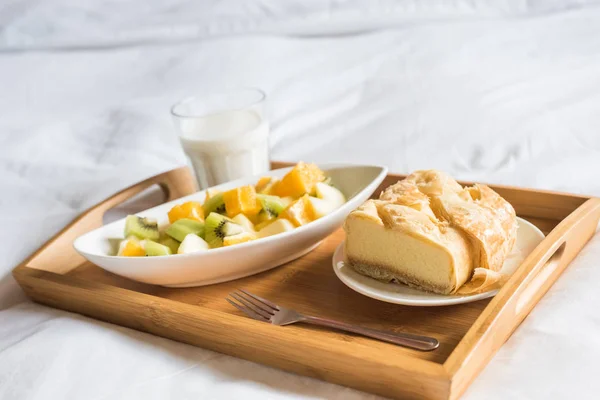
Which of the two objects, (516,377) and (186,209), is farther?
(186,209)

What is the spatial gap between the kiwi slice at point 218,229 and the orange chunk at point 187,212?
2.5 inches

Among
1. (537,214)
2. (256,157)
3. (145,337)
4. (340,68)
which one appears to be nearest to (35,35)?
(340,68)

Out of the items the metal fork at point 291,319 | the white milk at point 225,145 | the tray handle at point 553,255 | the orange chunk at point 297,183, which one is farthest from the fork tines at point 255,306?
the white milk at point 225,145

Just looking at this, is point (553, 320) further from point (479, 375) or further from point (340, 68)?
point (340, 68)

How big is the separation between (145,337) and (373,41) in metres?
2.02

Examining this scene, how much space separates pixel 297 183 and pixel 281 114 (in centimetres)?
114

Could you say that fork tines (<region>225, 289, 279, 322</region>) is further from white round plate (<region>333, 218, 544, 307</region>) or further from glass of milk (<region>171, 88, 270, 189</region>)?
glass of milk (<region>171, 88, 270, 189</region>)

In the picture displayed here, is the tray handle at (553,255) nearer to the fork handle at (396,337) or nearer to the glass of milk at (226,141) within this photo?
the fork handle at (396,337)

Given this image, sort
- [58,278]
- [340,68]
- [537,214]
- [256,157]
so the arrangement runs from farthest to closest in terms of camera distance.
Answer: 1. [340,68]
2. [256,157]
3. [537,214]
4. [58,278]

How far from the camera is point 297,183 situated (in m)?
1.72

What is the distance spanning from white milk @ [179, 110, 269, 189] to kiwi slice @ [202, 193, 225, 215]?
380mm

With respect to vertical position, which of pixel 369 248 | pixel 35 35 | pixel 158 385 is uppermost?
pixel 35 35

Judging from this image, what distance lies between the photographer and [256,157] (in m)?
2.12

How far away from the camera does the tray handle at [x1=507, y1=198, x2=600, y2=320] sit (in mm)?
1317
